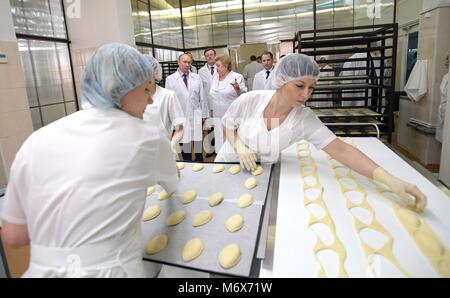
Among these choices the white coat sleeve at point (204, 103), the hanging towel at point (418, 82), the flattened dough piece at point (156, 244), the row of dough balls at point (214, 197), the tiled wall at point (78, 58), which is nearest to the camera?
the flattened dough piece at point (156, 244)

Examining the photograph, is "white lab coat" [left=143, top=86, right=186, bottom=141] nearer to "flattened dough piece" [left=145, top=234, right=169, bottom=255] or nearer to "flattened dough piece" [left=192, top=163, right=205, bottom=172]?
"flattened dough piece" [left=192, top=163, right=205, bottom=172]

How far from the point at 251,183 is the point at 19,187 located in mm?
818

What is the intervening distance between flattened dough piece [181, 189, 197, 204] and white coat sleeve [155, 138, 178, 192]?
0.43 ft

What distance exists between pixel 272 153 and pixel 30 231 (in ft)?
3.67

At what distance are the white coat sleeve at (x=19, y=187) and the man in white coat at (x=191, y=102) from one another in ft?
9.20

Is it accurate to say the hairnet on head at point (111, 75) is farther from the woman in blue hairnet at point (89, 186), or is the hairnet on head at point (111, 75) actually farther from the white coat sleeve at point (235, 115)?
the white coat sleeve at point (235, 115)

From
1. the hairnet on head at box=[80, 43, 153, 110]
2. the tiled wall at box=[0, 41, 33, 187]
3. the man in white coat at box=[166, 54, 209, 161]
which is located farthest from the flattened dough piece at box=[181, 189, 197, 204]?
the tiled wall at box=[0, 41, 33, 187]

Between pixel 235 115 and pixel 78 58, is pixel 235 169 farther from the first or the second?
pixel 78 58

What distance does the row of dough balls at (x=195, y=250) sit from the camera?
0.80 meters

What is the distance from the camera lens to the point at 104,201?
689 millimetres

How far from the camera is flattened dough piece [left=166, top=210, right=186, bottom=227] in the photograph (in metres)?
1.02

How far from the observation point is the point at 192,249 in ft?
2.84

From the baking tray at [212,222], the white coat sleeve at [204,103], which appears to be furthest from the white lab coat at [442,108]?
the baking tray at [212,222]
